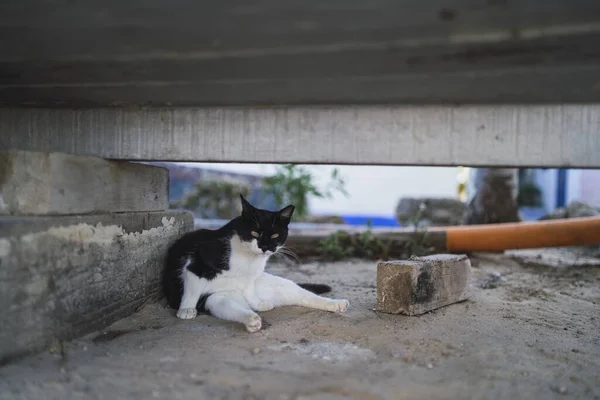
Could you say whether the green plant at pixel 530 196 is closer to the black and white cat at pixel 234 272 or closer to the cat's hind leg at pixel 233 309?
the black and white cat at pixel 234 272

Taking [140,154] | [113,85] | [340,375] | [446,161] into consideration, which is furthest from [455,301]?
[113,85]

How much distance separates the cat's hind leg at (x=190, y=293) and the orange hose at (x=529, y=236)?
12.3ft

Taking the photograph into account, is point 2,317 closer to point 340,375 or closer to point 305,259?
point 340,375

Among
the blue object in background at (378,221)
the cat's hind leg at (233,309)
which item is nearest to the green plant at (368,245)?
the cat's hind leg at (233,309)

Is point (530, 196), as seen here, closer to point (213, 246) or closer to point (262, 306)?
point (262, 306)

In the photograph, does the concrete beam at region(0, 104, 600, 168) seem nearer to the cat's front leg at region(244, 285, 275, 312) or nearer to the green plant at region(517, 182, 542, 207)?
the cat's front leg at region(244, 285, 275, 312)

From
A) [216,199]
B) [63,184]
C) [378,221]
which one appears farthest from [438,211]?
[63,184]

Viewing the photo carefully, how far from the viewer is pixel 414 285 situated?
337 centimetres

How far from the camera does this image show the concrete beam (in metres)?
2.66

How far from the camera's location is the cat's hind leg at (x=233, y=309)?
3.07 meters

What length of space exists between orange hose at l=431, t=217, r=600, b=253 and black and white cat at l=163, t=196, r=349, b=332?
313cm

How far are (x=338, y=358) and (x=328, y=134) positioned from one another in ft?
4.08

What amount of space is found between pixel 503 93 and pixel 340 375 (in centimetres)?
161

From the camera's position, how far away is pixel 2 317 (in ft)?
7.59
